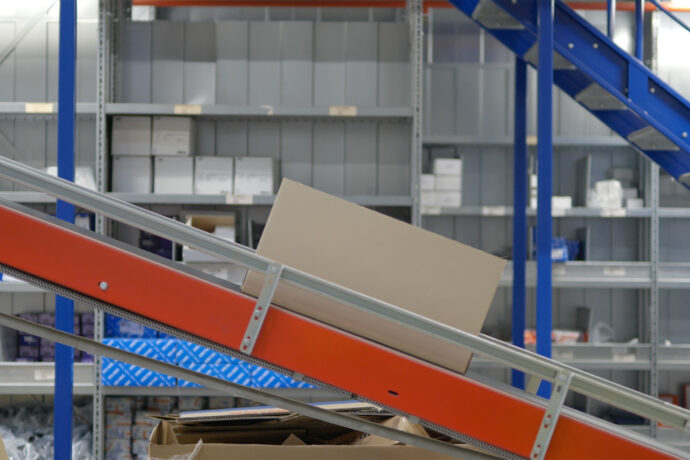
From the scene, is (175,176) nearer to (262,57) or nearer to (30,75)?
(262,57)

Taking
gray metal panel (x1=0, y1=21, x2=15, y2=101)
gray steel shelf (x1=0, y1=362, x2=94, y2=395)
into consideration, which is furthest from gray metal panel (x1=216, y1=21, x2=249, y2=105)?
gray steel shelf (x1=0, y1=362, x2=94, y2=395)

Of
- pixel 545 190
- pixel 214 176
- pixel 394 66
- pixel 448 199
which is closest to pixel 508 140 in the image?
pixel 448 199

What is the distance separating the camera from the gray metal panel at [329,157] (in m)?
4.21

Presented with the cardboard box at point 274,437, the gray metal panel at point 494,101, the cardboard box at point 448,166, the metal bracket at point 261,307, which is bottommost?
the cardboard box at point 274,437

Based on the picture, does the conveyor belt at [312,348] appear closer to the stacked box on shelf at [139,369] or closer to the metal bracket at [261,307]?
the metal bracket at [261,307]

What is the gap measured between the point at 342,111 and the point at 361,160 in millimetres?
448

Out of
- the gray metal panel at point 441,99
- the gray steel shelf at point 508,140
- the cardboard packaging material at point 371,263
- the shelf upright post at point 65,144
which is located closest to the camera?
the cardboard packaging material at point 371,263

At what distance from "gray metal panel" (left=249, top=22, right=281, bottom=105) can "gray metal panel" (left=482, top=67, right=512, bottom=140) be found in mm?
1428

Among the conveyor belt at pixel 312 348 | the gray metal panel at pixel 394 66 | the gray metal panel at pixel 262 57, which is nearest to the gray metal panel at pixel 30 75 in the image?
the gray metal panel at pixel 262 57

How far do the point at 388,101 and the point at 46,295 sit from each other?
8.32 ft

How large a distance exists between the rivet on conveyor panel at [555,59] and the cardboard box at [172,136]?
199cm

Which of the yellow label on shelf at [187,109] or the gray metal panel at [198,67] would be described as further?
the gray metal panel at [198,67]

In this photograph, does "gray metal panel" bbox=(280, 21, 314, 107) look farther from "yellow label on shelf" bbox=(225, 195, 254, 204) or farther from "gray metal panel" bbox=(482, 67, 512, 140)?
"gray metal panel" bbox=(482, 67, 512, 140)

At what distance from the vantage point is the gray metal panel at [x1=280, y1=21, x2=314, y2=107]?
4086 mm
